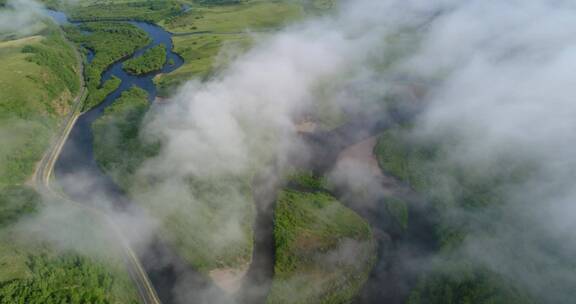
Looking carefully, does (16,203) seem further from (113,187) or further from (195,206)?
(195,206)

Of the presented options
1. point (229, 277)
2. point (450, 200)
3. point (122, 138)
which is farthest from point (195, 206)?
point (450, 200)

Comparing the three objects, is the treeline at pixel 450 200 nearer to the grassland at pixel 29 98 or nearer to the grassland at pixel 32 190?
the grassland at pixel 32 190

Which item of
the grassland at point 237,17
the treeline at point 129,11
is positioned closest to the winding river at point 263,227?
the grassland at point 237,17

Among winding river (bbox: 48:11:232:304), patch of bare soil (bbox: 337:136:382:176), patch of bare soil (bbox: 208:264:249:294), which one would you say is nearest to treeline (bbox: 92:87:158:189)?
winding river (bbox: 48:11:232:304)

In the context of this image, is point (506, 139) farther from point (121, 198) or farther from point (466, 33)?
point (121, 198)

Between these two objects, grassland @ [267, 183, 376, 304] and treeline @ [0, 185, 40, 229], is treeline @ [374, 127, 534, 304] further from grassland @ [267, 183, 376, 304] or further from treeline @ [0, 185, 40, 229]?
treeline @ [0, 185, 40, 229]

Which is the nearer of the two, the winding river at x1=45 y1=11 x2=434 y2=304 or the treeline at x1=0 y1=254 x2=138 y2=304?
the treeline at x1=0 y1=254 x2=138 y2=304

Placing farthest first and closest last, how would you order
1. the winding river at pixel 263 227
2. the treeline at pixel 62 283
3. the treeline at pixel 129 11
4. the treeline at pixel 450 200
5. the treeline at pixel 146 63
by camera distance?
the treeline at pixel 129 11
the treeline at pixel 146 63
the winding river at pixel 263 227
the treeline at pixel 450 200
the treeline at pixel 62 283
